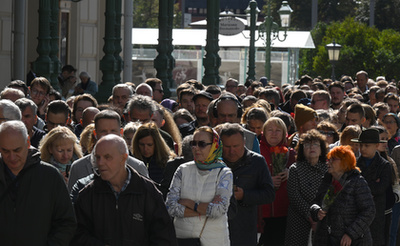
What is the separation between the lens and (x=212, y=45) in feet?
78.7

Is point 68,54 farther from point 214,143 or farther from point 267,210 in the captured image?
point 214,143

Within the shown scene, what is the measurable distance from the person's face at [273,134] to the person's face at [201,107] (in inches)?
55.3

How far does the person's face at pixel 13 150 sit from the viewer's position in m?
6.74

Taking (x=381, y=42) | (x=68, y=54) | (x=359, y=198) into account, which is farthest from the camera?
(x=381, y=42)

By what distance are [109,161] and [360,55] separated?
1701 inches

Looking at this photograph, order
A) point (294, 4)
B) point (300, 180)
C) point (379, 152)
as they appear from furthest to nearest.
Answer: point (294, 4) < point (379, 152) < point (300, 180)

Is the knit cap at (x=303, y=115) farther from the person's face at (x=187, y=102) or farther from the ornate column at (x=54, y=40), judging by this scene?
the ornate column at (x=54, y=40)

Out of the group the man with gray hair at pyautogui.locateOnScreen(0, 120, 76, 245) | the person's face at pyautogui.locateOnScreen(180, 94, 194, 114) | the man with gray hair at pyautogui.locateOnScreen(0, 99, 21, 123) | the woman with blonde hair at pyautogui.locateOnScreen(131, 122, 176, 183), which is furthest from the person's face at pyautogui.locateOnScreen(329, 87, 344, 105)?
the man with gray hair at pyautogui.locateOnScreen(0, 120, 76, 245)

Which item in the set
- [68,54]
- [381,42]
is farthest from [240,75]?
[381,42]

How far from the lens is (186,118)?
1220 cm

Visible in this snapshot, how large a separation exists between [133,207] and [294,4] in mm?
92815

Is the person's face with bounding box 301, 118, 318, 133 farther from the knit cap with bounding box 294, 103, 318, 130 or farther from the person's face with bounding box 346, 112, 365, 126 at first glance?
the person's face with bounding box 346, 112, 365, 126

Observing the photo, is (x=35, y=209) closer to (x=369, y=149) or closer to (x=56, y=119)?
(x=56, y=119)

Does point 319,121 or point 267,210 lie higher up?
point 319,121
